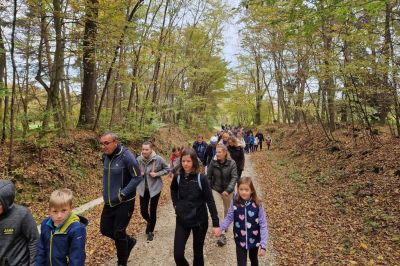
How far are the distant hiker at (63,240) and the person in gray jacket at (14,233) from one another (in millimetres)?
88

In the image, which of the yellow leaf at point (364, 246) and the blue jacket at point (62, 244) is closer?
the blue jacket at point (62, 244)

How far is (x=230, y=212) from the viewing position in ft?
15.1

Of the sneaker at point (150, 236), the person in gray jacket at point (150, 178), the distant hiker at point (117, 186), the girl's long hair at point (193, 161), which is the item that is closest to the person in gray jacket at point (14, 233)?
the distant hiker at point (117, 186)

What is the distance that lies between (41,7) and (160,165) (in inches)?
293

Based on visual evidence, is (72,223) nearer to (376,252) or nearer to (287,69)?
(376,252)

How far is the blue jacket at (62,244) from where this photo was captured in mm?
3121

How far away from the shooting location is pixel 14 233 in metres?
2.99

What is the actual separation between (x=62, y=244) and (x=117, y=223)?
170cm

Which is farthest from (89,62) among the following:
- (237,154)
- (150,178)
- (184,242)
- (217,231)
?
(217,231)

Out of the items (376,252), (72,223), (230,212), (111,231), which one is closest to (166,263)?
(111,231)

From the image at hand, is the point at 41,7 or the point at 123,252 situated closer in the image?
the point at 123,252

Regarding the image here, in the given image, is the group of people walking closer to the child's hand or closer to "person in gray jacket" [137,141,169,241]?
the child's hand

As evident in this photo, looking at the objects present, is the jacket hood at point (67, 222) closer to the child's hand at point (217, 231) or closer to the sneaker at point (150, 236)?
the child's hand at point (217, 231)

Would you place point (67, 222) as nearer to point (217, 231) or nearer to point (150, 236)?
point (217, 231)
